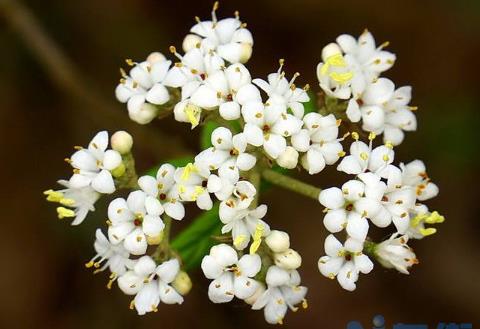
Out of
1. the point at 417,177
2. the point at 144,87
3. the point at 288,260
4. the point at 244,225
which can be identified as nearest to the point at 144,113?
the point at 144,87

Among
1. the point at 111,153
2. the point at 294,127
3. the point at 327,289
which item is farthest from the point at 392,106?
the point at 327,289

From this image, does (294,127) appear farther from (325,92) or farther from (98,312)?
(98,312)

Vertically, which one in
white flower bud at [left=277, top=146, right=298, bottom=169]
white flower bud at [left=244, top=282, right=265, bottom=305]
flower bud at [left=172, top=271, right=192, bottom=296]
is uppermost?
white flower bud at [left=277, top=146, right=298, bottom=169]

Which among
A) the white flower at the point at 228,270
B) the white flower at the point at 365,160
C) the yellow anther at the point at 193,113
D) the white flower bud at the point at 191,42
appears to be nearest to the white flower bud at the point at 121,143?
the yellow anther at the point at 193,113

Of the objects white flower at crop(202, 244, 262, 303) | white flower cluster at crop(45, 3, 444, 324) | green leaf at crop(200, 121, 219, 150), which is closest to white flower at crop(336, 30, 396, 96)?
white flower cluster at crop(45, 3, 444, 324)

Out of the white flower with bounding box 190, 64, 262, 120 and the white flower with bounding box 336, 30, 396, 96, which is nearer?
the white flower with bounding box 190, 64, 262, 120

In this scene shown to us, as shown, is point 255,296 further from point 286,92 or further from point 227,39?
point 227,39

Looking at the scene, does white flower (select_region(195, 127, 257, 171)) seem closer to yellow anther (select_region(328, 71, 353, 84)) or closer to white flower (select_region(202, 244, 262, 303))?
white flower (select_region(202, 244, 262, 303))
